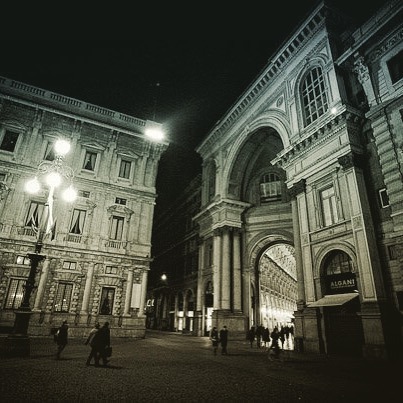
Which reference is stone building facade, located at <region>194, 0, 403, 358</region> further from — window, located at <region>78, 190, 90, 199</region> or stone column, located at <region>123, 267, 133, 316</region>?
window, located at <region>78, 190, 90, 199</region>

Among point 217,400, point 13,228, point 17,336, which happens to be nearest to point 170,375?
point 217,400

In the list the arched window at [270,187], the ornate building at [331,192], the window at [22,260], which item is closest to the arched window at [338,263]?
the ornate building at [331,192]

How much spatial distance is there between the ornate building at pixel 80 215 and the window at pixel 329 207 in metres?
15.3

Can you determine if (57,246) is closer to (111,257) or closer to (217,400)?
(111,257)

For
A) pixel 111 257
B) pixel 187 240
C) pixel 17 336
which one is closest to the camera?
pixel 17 336

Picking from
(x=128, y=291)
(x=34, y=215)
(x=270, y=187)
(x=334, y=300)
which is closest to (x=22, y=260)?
(x=34, y=215)

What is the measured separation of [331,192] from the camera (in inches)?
710

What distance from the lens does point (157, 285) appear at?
146 ft

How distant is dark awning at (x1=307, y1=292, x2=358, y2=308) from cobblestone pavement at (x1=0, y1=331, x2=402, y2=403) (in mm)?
3722

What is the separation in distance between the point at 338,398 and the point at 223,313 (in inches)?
765

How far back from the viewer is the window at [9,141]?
24.6m

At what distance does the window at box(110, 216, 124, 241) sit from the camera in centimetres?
2572

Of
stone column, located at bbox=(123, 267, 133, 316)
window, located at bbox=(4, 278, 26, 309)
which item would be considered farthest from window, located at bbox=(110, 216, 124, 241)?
window, located at bbox=(4, 278, 26, 309)

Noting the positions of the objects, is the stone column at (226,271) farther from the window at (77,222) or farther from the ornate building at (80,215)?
the window at (77,222)
